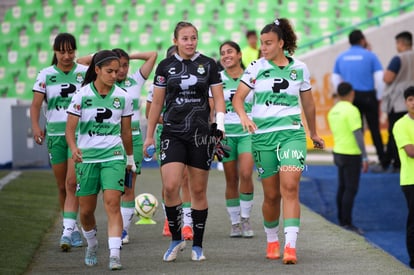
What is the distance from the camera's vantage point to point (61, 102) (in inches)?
397

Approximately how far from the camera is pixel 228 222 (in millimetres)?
12016

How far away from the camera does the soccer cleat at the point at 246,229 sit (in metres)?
10.7

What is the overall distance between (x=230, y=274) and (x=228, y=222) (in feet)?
12.9

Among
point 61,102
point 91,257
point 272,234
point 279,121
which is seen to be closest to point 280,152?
point 279,121

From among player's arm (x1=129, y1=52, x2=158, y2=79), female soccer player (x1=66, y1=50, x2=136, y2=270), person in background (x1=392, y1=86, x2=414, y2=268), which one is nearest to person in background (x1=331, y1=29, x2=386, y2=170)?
person in background (x1=392, y1=86, x2=414, y2=268)

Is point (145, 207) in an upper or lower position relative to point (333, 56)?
lower

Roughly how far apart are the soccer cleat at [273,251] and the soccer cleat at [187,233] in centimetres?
167

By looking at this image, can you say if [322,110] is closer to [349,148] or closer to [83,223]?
[349,148]

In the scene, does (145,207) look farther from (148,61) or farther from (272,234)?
(272,234)

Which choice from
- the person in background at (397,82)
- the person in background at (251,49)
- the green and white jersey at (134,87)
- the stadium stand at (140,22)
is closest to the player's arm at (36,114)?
the green and white jersey at (134,87)

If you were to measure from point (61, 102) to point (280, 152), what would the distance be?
7.91ft

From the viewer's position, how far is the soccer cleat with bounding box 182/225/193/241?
1062 cm

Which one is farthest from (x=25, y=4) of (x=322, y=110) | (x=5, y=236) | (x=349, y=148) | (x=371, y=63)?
(x=5, y=236)

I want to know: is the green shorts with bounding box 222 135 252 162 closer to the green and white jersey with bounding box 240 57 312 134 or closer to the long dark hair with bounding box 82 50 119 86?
the green and white jersey with bounding box 240 57 312 134
